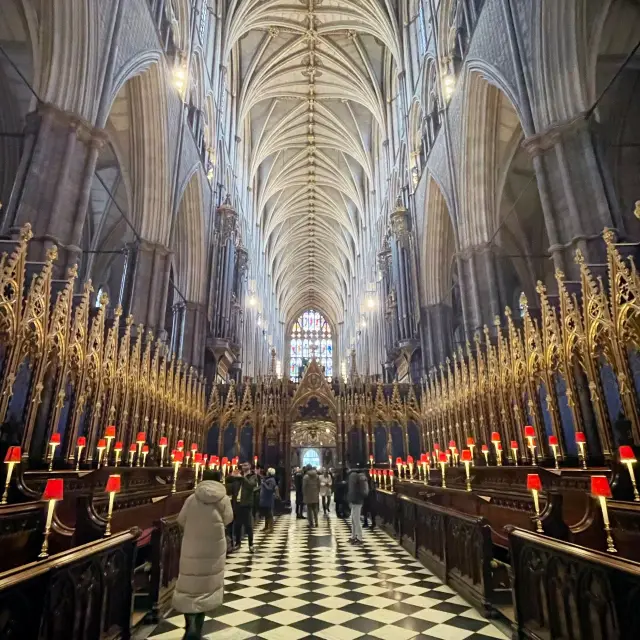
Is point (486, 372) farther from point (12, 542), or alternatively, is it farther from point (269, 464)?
point (12, 542)

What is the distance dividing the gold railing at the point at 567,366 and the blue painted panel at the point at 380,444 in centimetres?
462

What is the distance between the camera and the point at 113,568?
3.22m

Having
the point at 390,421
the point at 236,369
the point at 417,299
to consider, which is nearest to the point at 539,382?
the point at 390,421

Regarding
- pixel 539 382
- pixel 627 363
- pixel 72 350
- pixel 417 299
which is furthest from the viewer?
pixel 417 299

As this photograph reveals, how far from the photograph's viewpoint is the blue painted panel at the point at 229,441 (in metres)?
15.6

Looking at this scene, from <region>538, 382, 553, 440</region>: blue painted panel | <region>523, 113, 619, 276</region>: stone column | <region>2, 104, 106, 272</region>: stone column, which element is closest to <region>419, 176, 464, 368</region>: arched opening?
<region>538, 382, 553, 440</region>: blue painted panel

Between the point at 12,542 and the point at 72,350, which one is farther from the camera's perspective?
the point at 72,350

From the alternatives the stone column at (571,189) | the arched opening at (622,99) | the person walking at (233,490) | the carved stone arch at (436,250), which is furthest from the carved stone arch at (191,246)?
the arched opening at (622,99)

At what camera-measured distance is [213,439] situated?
52.2 feet

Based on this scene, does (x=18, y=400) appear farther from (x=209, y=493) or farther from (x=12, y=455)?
(x=209, y=493)

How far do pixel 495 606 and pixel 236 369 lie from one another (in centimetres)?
1843

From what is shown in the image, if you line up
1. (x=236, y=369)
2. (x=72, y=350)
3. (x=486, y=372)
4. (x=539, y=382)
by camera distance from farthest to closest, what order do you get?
(x=236, y=369) → (x=486, y=372) → (x=539, y=382) → (x=72, y=350)

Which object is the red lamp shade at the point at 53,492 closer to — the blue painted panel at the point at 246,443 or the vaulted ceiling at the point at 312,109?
the blue painted panel at the point at 246,443

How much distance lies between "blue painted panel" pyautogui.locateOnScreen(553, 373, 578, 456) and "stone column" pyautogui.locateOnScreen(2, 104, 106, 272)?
29.0 ft
